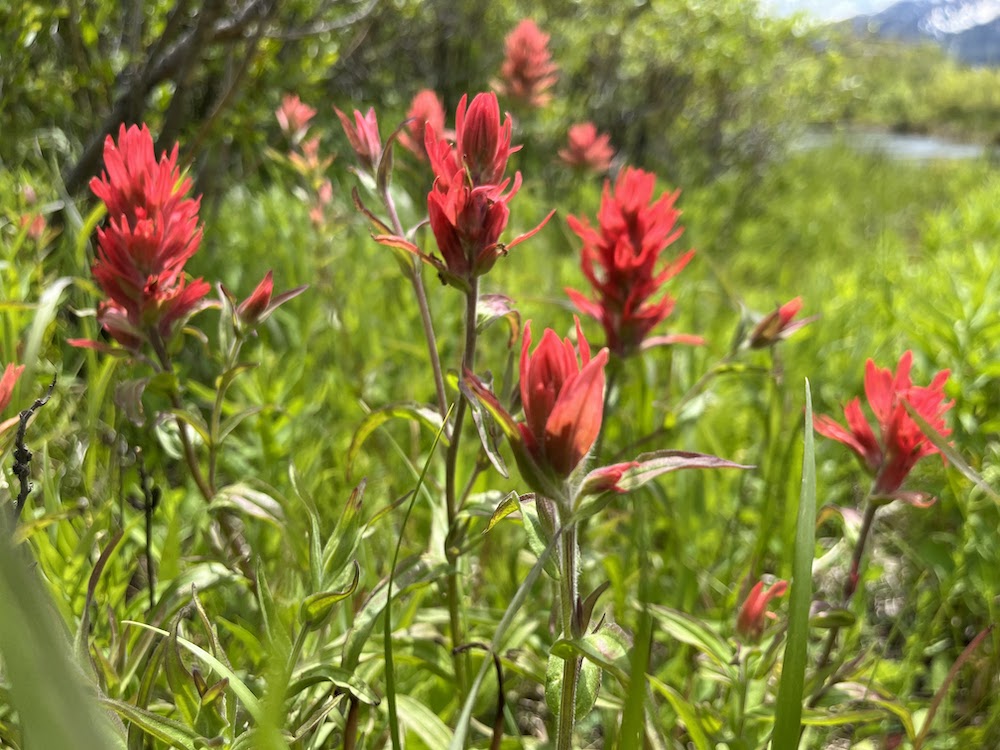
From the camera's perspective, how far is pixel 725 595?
1.03 metres

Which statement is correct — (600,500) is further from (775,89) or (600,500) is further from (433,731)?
(775,89)

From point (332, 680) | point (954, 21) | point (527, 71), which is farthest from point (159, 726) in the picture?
point (954, 21)

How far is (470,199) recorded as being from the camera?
52 cm

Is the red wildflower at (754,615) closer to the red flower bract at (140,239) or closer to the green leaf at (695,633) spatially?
the green leaf at (695,633)

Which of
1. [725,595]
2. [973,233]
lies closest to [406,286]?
[725,595]

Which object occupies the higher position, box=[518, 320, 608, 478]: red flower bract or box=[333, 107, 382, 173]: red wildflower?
box=[333, 107, 382, 173]: red wildflower

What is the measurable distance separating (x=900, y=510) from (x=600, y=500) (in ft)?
3.96

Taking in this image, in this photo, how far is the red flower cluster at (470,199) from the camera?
52 cm

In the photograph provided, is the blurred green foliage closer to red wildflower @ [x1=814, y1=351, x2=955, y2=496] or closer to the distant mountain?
red wildflower @ [x1=814, y1=351, x2=955, y2=496]

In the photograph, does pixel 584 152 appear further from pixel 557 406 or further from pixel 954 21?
pixel 954 21

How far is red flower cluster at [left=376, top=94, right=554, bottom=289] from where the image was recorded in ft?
1.71

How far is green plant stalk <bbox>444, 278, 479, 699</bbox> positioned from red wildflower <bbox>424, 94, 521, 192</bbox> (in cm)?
9

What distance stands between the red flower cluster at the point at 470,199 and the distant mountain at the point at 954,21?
6511 inches

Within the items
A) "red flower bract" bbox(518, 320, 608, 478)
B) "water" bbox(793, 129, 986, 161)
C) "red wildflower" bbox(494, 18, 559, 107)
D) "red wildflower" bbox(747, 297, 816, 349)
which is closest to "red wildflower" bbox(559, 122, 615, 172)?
"red wildflower" bbox(494, 18, 559, 107)
